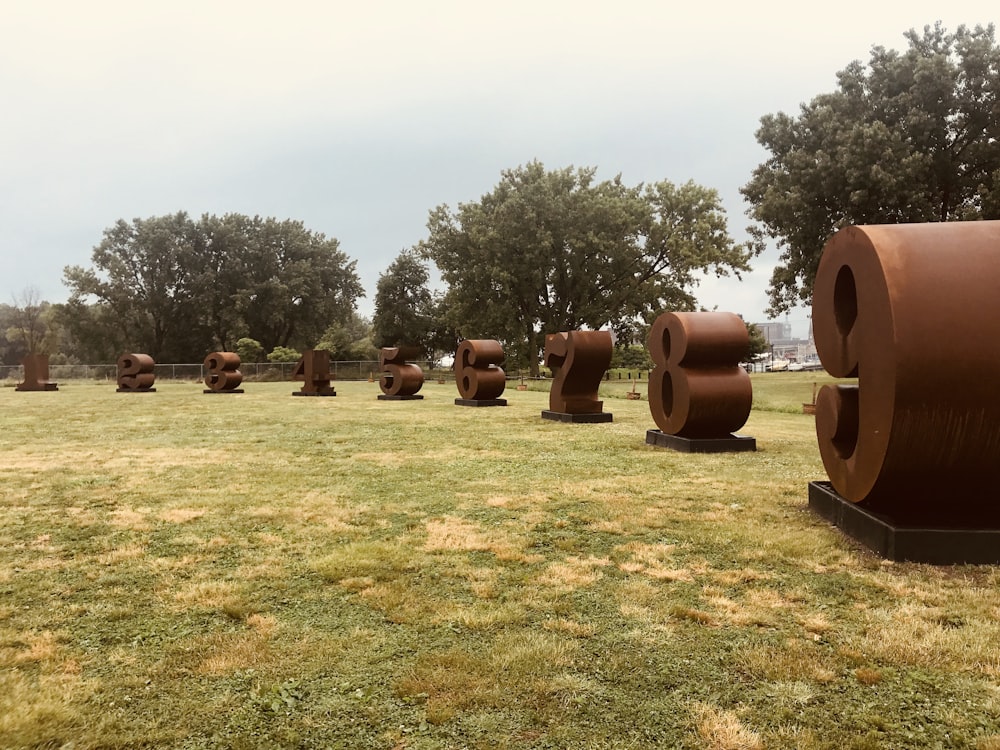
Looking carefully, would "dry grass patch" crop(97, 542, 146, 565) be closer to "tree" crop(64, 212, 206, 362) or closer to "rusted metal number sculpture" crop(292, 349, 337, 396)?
"rusted metal number sculpture" crop(292, 349, 337, 396)

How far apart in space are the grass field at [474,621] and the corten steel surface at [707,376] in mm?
2371

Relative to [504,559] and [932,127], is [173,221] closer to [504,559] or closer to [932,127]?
[932,127]

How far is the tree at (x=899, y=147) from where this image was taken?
20984 millimetres

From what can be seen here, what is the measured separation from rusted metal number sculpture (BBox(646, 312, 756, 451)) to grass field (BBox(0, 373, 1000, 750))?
236cm

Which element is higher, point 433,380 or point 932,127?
point 932,127

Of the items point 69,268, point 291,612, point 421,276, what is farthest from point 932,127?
point 69,268

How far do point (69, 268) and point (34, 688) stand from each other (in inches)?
2193

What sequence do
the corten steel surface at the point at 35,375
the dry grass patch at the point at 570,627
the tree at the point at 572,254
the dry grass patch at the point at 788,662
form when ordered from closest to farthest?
the dry grass patch at the point at 788,662, the dry grass patch at the point at 570,627, the corten steel surface at the point at 35,375, the tree at the point at 572,254

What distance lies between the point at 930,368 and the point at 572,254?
109ft

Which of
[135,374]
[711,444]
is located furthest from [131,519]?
[135,374]

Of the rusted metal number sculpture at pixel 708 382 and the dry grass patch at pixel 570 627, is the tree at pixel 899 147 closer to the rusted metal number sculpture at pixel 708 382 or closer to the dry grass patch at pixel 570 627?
the rusted metal number sculpture at pixel 708 382

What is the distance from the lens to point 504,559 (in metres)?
4.41

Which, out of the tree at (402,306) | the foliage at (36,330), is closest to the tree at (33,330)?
the foliage at (36,330)

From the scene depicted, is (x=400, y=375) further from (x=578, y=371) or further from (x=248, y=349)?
(x=248, y=349)
